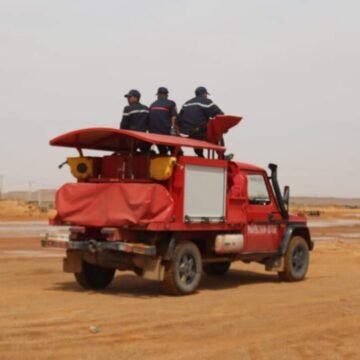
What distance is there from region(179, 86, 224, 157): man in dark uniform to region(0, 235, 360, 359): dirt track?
285 cm

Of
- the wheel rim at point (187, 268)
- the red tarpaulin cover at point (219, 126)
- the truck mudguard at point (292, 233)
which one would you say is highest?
the red tarpaulin cover at point (219, 126)

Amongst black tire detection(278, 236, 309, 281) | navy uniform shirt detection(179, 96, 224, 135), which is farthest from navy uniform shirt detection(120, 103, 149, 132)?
black tire detection(278, 236, 309, 281)

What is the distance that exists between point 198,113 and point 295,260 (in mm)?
3704

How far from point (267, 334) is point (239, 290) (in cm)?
467

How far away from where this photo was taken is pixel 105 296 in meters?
12.4

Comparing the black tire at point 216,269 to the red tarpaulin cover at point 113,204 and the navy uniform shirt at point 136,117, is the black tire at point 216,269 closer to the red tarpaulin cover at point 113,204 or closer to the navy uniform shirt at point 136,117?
the navy uniform shirt at point 136,117

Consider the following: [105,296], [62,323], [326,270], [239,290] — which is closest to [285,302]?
[239,290]

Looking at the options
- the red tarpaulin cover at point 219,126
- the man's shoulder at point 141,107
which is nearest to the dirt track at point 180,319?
the red tarpaulin cover at point 219,126

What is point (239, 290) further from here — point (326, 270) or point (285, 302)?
point (326, 270)

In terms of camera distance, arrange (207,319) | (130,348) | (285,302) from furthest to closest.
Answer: (285,302), (207,319), (130,348)

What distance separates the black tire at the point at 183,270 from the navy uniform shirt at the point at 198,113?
97.5 inches

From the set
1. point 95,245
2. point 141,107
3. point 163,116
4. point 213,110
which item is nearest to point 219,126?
point 213,110

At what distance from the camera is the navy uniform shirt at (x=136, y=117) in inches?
557

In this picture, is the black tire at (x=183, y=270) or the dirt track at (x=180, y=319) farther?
the black tire at (x=183, y=270)
